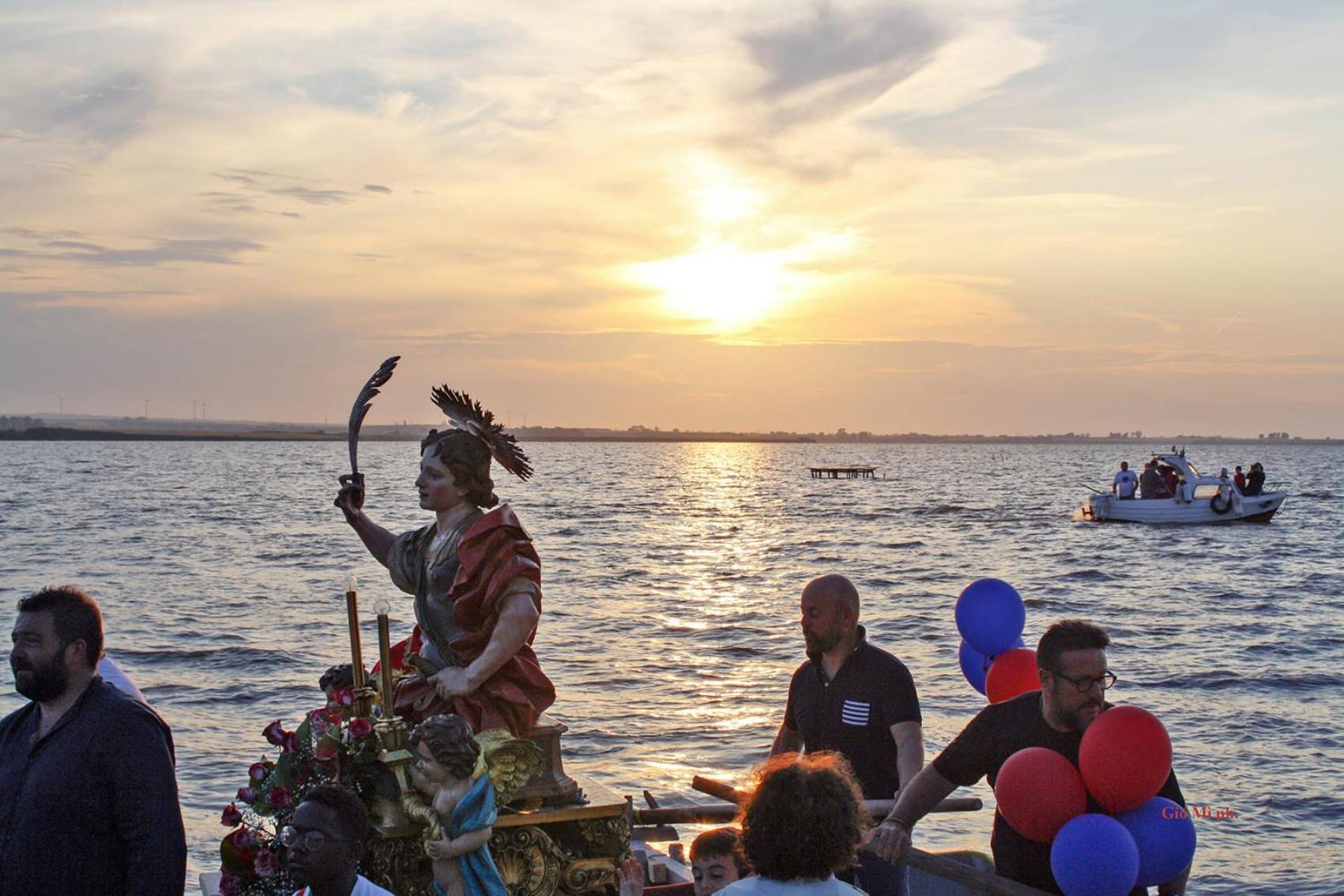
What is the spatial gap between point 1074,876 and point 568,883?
84.5 inches

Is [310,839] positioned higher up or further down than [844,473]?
higher up

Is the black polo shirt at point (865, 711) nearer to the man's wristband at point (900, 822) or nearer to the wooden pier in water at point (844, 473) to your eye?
the man's wristband at point (900, 822)

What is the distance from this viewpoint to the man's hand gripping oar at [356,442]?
6.40 meters

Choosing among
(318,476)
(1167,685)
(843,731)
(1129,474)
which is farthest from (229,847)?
(318,476)

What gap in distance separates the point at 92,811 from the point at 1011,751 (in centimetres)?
357

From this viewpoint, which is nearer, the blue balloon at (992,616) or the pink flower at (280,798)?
the pink flower at (280,798)

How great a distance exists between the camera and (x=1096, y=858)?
523cm

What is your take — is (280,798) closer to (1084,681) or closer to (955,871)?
(955,871)

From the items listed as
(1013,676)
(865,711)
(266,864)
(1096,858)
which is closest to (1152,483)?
(1013,676)

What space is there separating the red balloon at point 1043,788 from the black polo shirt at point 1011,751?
0.53ft

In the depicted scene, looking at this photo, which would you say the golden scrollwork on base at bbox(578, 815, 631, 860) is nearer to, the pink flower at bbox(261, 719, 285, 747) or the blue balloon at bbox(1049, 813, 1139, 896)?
the pink flower at bbox(261, 719, 285, 747)

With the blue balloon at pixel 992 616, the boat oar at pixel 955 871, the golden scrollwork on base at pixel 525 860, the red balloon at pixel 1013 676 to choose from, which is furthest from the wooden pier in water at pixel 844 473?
the golden scrollwork on base at pixel 525 860

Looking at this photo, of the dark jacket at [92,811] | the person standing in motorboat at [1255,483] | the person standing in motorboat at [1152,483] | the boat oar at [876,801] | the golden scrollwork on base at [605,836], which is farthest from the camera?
the person standing in motorboat at [1255,483]

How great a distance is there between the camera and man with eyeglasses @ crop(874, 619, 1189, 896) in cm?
543
